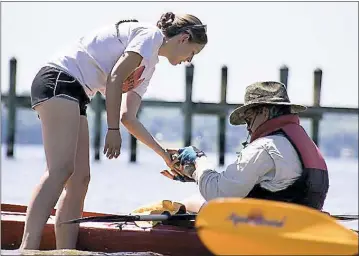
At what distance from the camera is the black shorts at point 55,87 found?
428cm

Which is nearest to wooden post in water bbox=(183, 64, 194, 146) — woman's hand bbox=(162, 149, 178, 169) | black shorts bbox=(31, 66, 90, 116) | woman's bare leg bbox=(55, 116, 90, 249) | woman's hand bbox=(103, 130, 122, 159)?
woman's hand bbox=(162, 149, 178, 169)

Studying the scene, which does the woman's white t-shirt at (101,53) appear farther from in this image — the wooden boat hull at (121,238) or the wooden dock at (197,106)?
the wooden dock at (197,106)

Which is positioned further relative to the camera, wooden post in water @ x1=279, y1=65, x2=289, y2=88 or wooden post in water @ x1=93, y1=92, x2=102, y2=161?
wooden post in water @ x1=93, y1=92, x2=102, y2=161

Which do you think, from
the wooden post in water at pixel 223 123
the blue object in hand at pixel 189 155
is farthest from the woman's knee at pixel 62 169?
the wooden post in water at pixel 223 123

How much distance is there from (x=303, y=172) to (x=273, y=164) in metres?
0.16

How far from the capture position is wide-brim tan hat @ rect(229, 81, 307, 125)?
429cm

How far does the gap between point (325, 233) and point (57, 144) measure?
1.42 m

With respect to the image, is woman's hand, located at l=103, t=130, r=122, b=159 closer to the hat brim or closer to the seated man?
the seated man

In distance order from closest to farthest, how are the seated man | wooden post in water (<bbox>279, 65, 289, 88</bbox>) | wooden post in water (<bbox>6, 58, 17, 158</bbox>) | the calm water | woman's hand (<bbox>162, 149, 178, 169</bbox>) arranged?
the seated man → woman's hand (<bbox>162, 149, 178, 169</bbox>) → the calm water → wooden post in water (<bbox>279, 65, 289, 88</bbox>) → wooden post in water (<bbox>6, 58, 17, 158</bbox>)

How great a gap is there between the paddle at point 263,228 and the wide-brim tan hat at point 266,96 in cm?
102

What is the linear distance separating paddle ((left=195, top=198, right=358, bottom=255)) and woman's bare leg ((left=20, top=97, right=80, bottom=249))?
109 cm

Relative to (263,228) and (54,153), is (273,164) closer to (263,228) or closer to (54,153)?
(263,228)

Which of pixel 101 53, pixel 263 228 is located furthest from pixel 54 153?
pixel 263 228

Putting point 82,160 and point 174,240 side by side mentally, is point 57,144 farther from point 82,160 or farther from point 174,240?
point 174,240
